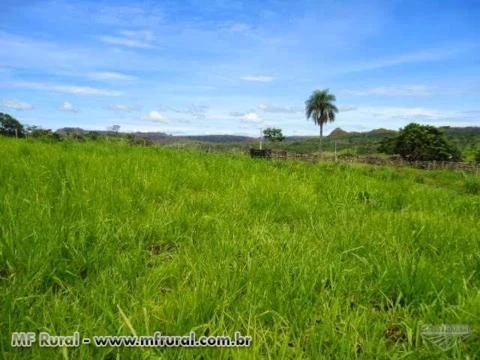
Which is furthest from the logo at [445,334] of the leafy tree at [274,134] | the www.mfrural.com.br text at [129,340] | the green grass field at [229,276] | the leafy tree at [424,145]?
the leafy tree at [274,134]

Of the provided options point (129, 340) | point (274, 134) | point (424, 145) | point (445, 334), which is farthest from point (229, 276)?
point (274, 134)

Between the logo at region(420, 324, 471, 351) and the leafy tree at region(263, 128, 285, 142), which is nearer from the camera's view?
the logo at region(420, 324, 471, 351)

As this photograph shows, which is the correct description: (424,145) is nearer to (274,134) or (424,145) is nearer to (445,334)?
(274,134)

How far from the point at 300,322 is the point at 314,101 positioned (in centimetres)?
14524

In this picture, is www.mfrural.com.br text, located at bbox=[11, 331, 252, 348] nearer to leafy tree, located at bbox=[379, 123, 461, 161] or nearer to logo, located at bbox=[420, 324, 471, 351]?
logo, located at bbox=[420, 324, 471, 351]

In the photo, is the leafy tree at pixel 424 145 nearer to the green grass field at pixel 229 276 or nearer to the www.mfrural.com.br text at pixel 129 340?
the green grass field at pixel 229 276

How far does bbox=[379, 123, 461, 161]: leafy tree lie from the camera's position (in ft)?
393

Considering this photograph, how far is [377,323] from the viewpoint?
1.98 meters

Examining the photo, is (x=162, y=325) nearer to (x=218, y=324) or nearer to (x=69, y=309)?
(x=218, y=324)

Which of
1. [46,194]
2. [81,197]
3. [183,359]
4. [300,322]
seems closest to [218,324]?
[183,359]

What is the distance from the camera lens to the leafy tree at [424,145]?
120m

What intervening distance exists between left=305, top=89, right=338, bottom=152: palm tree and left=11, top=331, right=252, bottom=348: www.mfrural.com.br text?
141602 millimetres

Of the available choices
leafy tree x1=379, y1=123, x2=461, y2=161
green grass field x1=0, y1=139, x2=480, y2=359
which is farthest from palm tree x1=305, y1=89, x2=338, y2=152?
green grass field x1=0, y1=139, x2=480, y2=359

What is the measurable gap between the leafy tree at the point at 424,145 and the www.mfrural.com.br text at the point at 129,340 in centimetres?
13206
